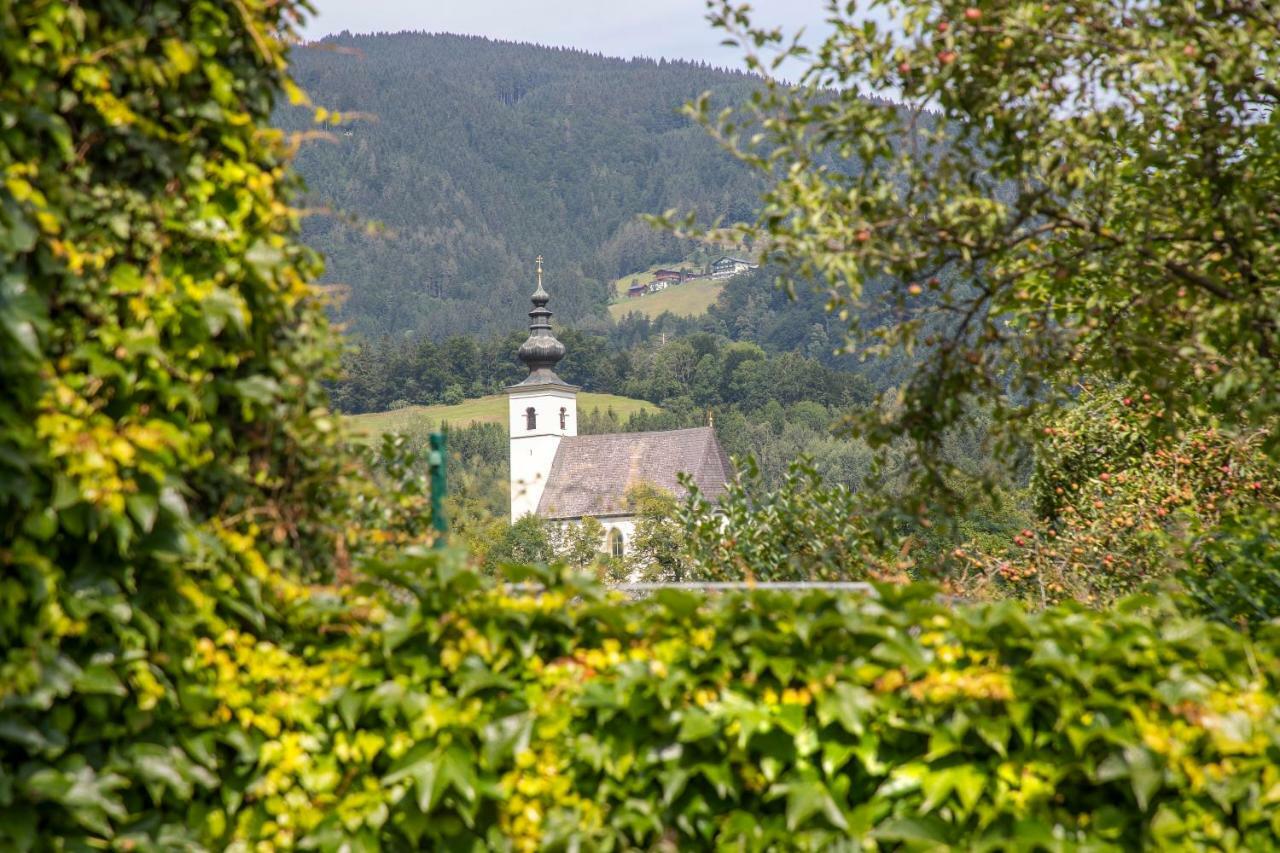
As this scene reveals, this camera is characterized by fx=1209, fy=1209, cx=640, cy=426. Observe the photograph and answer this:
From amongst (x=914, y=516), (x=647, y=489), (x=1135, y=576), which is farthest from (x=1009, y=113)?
(x=647, y=489)

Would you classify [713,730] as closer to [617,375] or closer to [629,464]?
[629,464]

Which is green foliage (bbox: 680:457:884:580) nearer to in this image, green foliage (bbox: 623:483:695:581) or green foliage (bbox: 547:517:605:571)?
green foliage (bbox: 623:483:695:581)

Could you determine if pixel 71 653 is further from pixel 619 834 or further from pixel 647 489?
pixel 647 489

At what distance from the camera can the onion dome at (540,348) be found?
85875mm

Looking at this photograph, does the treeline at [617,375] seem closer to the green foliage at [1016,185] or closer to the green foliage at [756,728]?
the green foliage at [1016,185]

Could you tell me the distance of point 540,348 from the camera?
88.4 m

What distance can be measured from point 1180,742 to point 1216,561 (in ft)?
11.1

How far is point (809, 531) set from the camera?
9.45 metres

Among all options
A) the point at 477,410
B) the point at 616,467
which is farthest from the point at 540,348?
the point at 477,410

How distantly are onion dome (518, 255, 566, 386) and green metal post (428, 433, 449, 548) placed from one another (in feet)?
264

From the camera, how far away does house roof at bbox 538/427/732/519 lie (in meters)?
76.1

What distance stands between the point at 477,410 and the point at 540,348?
3763 centimetres

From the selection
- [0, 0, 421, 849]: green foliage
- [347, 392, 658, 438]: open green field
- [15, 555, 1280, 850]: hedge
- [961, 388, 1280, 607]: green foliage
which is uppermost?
[0, 0, 421, 849]: green foliage

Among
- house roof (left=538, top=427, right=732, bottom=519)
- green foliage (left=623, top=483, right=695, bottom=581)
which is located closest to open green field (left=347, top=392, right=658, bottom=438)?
house roof (left=538, top=427, right=732, bottom=519)
